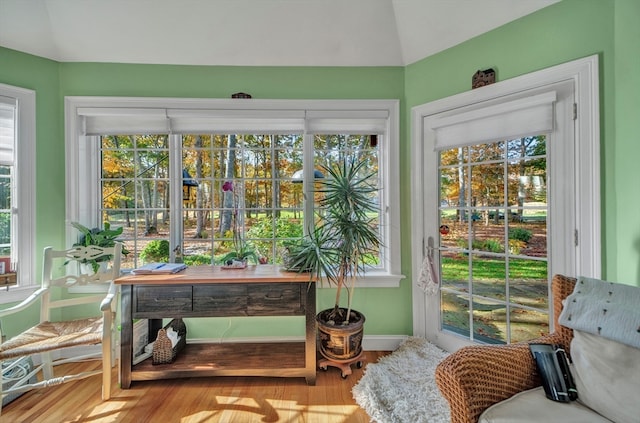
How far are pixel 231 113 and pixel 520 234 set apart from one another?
7.81 feet

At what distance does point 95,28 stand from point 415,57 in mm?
2543

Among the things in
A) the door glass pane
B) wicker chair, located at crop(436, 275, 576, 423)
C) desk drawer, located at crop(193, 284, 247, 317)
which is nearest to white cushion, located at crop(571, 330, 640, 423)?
wicker chair, located at crop(436, 275, 576, 423)

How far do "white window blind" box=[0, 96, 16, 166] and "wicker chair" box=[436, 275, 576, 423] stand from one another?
10.6 feet

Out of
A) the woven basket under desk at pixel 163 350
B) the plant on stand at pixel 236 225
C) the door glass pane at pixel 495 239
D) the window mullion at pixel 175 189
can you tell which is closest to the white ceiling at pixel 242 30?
the window mullion at pixel 175 189

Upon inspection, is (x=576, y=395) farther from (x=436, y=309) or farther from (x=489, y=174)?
(x=489, y=174)

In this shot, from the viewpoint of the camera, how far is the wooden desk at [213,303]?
72.8 inches

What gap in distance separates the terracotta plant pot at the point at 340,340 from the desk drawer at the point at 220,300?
2.01ft

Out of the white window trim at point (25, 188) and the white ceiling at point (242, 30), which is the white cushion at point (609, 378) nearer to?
the white ceiling at point (242, 30)

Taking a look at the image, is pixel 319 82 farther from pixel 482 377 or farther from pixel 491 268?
pixel 482 377

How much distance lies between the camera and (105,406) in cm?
172

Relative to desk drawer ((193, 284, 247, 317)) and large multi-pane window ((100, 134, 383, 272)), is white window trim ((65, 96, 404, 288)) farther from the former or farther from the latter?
desk drawer ((193, 284, 247, 317))

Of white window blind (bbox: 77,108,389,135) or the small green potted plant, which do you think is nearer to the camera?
the small green potted plant

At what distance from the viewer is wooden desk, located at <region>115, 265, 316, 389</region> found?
6.07ft

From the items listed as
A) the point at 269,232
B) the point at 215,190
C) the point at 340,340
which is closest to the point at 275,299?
the point at 340,340
